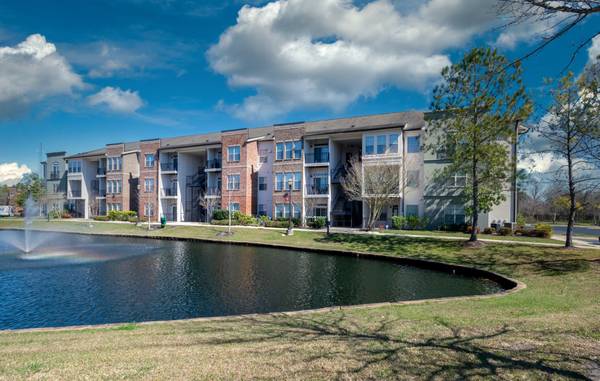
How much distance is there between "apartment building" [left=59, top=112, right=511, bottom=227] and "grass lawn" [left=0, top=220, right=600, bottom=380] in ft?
78.7

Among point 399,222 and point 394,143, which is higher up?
point 394,143

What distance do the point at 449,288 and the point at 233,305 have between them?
30.0 ft

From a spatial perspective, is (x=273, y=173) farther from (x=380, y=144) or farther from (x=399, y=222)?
(x=399, y=222)

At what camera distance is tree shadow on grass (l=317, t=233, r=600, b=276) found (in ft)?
52.9

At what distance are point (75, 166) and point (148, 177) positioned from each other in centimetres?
1864

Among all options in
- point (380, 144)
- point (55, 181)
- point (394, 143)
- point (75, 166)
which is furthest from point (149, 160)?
point (394, 143)

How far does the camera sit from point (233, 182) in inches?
1689

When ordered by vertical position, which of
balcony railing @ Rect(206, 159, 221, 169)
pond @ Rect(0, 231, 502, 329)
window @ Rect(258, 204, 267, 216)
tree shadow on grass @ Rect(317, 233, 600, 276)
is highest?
balcony railing @ Rect(206, 159, 221, 169)

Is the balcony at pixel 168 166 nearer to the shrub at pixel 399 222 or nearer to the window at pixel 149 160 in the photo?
the window at pixel 149 160

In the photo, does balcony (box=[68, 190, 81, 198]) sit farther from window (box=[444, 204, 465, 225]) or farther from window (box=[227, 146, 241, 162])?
window (box=[444, 204, 465, 225])

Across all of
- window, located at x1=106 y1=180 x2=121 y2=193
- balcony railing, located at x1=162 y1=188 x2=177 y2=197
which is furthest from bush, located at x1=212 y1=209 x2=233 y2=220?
window, located at x1=106 y1=180 x2=121 y2=193

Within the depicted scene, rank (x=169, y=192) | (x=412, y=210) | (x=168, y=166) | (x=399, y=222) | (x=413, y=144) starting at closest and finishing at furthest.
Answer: (x=399, y=222), (x=412, y=210), (x=413, y=144), (x=168, y=166), (x=169, y=192)

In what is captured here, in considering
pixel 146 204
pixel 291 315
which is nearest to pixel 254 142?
pixel 146 204

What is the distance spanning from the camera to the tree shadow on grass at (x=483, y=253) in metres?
16.1
